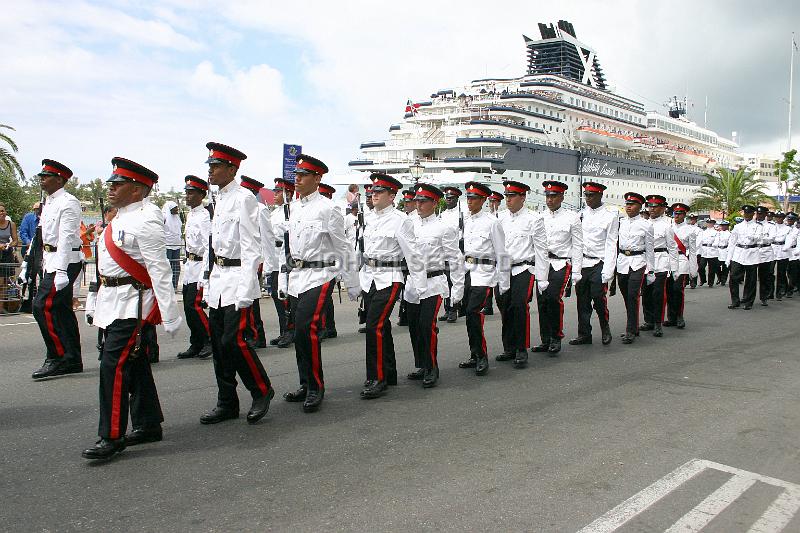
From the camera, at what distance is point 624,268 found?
10.4 meters

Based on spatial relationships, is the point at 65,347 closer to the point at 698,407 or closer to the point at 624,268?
the point at 698,407

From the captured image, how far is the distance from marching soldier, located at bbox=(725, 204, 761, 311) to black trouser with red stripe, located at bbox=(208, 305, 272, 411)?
468 inches

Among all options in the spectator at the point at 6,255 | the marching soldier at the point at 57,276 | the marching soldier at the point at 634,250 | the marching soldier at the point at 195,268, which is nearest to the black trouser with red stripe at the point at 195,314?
the marching soldier at the point at 195,268

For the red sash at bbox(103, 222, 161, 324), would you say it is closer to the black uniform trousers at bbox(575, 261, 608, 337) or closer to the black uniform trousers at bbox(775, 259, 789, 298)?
the black uniform trousers at bbox(575, 261, 608, 337)

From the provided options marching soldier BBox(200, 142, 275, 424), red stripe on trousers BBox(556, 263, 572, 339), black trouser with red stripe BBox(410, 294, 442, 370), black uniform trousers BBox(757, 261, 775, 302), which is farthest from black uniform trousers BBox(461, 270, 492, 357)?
black uniform trousers BBox(757, 261, 775, 302)

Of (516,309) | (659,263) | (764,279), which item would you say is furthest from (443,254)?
(764,279)

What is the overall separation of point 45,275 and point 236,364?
10.1ft

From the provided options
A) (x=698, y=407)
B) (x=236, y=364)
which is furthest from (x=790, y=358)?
(x=236, y=364)

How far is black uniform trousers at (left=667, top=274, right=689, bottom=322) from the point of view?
1134cm

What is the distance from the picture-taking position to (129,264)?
16.1 feet

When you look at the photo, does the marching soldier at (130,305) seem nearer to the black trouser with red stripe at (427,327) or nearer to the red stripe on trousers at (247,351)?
the red stripe on trousers at (247,351)

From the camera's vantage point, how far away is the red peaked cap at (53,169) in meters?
7.28

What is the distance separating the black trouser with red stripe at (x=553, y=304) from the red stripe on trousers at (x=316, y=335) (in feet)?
12.6

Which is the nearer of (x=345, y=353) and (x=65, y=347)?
(x=65, y=347)
